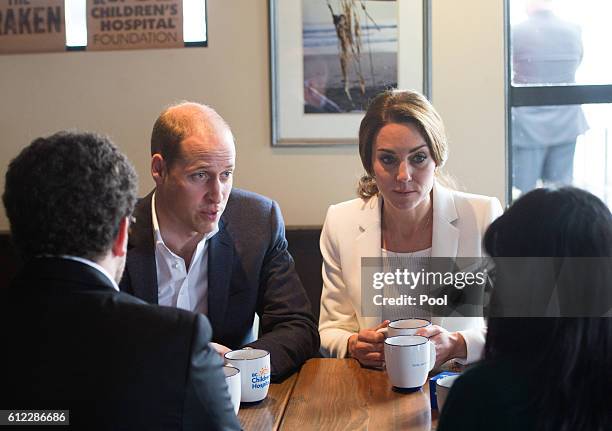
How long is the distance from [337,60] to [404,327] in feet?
5.16

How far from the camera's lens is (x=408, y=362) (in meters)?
1.62

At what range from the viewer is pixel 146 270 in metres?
2.08

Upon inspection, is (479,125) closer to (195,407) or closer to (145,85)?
(145,85)

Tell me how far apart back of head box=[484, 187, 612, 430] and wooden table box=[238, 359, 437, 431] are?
1.58ft

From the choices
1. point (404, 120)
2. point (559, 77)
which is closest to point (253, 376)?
point (404, 120)

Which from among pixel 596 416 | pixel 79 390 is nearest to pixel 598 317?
pixel 596 416

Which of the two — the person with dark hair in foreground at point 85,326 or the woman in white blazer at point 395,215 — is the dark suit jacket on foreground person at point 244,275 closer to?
the woman in white blazer at point 395,215

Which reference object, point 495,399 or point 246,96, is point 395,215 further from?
point 495,399

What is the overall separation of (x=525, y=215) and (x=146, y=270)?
1311 mm

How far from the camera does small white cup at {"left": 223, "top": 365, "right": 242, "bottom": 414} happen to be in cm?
146

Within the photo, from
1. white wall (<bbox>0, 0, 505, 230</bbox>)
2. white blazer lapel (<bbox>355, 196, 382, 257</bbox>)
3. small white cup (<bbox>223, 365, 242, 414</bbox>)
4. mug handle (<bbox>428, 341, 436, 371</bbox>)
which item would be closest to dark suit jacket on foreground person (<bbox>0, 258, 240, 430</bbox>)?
small white cup (<bbox>223, 365, 242, 414</bbox>)

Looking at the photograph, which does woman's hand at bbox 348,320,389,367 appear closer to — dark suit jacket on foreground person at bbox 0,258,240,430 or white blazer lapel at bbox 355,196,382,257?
white blazer lapel at bbox 355,196,382,257

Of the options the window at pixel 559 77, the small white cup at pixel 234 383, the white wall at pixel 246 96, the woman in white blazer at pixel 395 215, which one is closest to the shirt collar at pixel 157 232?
the woman in white blazer at pixel 395 215

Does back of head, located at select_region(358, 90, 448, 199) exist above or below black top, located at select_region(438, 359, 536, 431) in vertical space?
above
